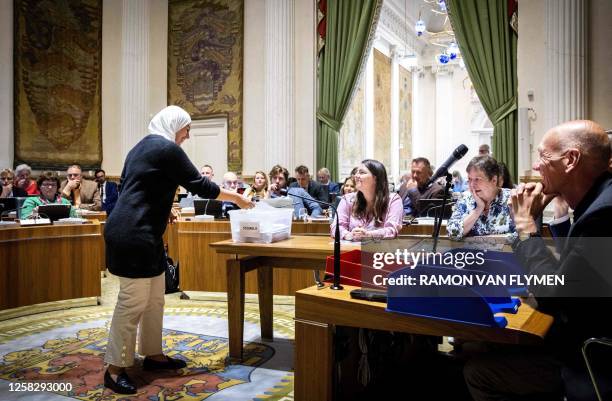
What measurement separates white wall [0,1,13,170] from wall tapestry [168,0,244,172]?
2705 mm

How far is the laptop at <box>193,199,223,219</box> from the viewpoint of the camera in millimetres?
5461

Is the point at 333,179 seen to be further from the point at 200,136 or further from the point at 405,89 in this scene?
the point at 405,89

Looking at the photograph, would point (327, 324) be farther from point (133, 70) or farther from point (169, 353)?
point (133, 70)

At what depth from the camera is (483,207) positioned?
3135 mm

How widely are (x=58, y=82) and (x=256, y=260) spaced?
7149 millimetres

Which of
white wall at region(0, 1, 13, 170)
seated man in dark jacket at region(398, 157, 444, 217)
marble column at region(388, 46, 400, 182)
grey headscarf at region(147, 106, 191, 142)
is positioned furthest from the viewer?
marble column at region(388, 46, 400, 182)

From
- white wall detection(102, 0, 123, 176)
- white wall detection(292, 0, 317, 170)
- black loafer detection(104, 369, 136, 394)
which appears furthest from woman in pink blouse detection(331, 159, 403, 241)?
white wall detection(102, 0, 123, 176)

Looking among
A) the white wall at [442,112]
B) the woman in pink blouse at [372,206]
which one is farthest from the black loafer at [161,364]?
the white wall at [442,112]

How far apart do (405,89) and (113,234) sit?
14.0 m

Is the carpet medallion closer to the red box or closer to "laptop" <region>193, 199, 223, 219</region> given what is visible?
the red box

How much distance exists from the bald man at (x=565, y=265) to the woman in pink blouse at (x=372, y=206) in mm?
1628

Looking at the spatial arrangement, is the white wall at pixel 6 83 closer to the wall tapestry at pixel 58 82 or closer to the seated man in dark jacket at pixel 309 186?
the wall tapestry at pixel 58 82

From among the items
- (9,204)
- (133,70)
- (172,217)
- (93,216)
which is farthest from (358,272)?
(133,70)

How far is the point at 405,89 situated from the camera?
15547 mm
